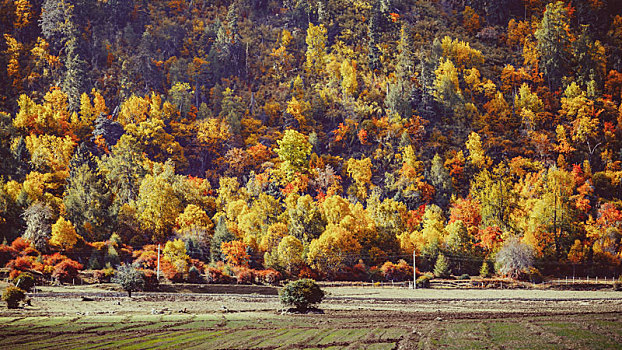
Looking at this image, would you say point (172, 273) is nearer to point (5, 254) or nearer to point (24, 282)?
point (24, 282)

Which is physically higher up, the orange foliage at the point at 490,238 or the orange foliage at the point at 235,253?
the orange foliage at the point at 490,238

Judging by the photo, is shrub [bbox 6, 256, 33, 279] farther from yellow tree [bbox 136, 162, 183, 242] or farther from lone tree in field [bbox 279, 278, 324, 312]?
lone tree in field [bbox 279, 278, 324, 312]

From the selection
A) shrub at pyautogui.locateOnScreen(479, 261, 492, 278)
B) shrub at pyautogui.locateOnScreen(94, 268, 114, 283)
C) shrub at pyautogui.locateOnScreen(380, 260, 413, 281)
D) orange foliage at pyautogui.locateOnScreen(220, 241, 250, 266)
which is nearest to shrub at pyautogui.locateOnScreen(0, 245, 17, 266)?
shrub at pyautogui.locateOnScreen(94, 268, 114, 283)

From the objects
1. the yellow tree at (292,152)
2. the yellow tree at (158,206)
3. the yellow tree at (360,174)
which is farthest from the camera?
the yellow tree at (292,152)

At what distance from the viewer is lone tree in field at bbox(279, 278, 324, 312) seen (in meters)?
74.4

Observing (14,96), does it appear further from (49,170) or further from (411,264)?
(411,264)

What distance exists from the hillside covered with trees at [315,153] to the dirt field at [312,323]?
1196 inches

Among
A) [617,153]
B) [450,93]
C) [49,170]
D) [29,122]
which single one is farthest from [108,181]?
[617,153]

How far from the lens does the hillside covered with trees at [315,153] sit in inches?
5089

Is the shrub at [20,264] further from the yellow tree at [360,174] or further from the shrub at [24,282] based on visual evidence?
the yellow tree at [360,174]

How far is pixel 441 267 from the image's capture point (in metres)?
124

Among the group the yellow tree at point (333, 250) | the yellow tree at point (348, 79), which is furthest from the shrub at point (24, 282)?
the yellow tree at point (348, 79)

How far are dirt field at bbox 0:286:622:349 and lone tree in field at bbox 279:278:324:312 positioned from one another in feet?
8.55

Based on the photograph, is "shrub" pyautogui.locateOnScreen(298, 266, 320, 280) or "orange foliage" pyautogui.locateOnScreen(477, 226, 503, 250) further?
"orange foliage" pyautogui.locateOnScreen(477, 226, 503, 250)
